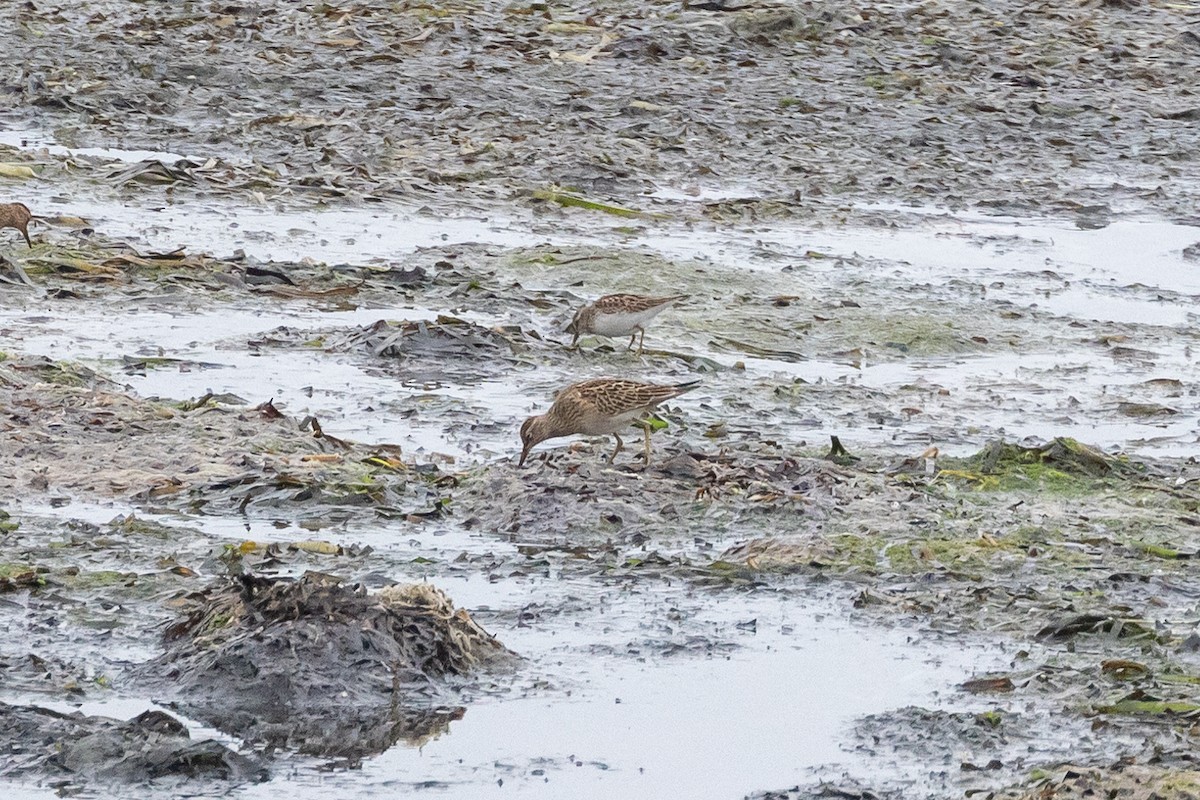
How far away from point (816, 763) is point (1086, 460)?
11.8ft

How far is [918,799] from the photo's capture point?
5441 mm

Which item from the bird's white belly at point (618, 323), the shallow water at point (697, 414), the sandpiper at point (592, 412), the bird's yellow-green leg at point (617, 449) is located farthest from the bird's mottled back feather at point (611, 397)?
the bird's white belly at point (618, 323)

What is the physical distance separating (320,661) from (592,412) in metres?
2.69

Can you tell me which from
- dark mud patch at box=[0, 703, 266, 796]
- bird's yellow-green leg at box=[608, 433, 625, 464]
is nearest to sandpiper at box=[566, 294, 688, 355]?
bird's yellow-green leg at box=[608, 433, 625, 464]

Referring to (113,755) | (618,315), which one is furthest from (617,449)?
(113,755)

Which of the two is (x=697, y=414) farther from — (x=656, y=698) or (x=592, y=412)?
(x=656, y=698)

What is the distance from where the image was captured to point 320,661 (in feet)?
20.3

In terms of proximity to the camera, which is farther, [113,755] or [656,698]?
[656,698]

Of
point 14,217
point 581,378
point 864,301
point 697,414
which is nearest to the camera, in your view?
point 697,414

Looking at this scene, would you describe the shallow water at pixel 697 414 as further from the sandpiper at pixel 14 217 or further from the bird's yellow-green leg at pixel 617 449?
the sandpiper at pixel 14 217

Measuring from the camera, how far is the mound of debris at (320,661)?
5887 millimetres

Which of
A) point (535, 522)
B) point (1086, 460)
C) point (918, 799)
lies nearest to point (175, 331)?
point (535, 522)

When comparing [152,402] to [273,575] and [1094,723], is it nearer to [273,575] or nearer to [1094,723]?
[273,575]

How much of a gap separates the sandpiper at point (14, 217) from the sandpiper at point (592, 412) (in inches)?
165
